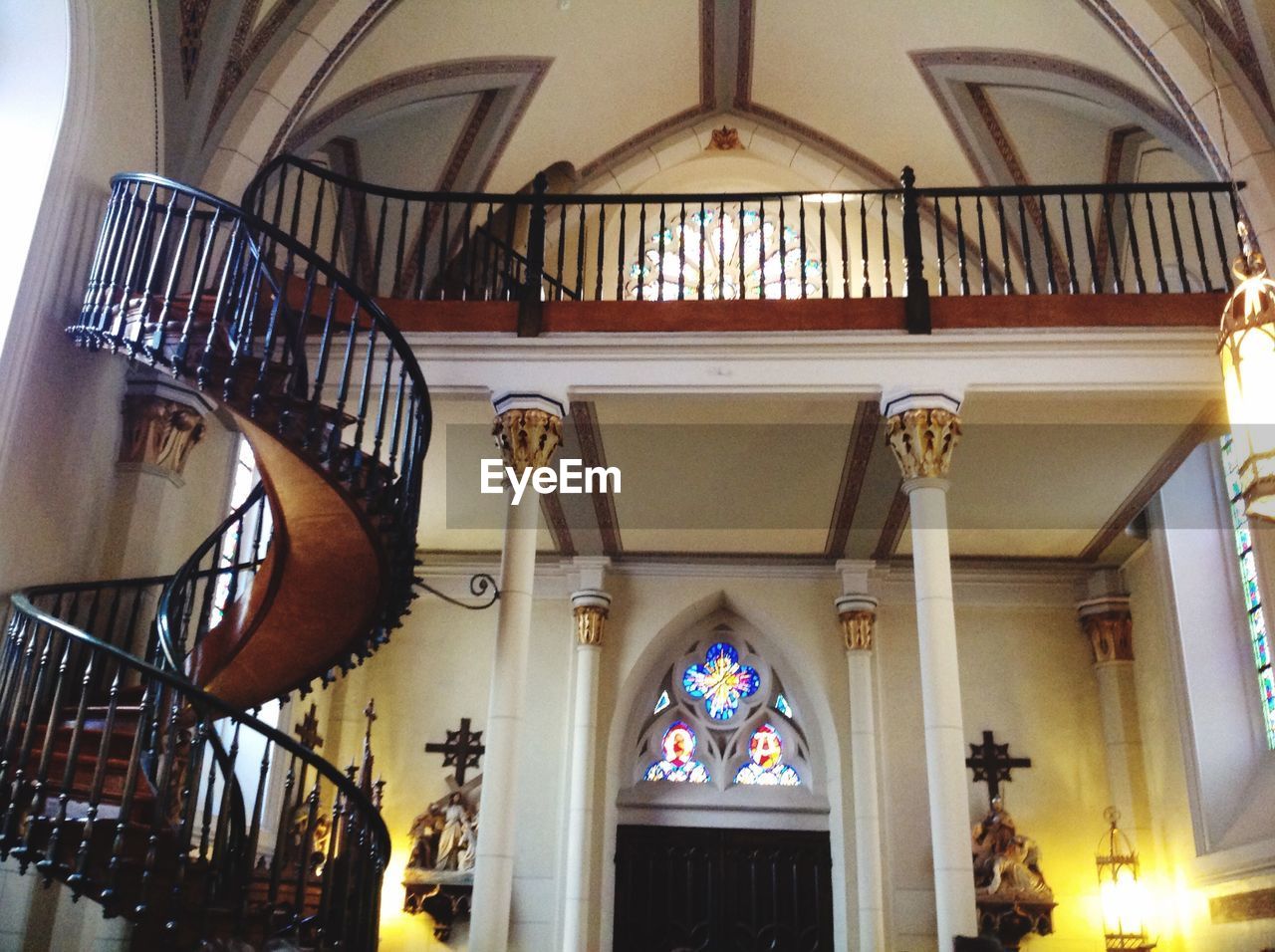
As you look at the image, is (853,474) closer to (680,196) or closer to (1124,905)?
(680,196)

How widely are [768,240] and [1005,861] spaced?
638 cm

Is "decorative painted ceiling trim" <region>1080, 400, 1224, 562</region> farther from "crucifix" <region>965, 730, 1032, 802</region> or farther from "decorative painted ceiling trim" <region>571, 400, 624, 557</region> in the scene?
"decorative painted ceiling trim" <region>571, 400, 624, 557</region>

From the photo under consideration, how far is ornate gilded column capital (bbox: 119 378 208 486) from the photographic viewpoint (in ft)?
23.7

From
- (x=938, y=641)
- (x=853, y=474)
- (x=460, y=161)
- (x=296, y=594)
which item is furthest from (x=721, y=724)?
(x=460, y=161)

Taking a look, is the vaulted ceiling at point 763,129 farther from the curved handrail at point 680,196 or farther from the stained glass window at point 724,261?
the stained glass window at point 724,261

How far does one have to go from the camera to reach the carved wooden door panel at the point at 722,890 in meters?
10.3

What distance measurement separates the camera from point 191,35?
25.5 feet

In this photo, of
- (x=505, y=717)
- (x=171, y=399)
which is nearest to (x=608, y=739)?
(x=505, y=717)

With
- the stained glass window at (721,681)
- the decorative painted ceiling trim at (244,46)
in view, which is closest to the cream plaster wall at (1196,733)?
the stained glass window at (721,681)

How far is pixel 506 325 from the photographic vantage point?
7.62 meters

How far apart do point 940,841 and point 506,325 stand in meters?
4.18

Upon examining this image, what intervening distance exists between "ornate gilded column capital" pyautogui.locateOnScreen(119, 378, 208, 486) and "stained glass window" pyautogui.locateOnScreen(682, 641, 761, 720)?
5.76 m

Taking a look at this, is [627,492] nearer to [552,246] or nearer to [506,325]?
[506,325]

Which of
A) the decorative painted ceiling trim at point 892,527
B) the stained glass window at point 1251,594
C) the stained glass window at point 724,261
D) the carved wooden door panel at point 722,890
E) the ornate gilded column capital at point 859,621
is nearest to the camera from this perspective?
the stained glass window at point 1251,594
